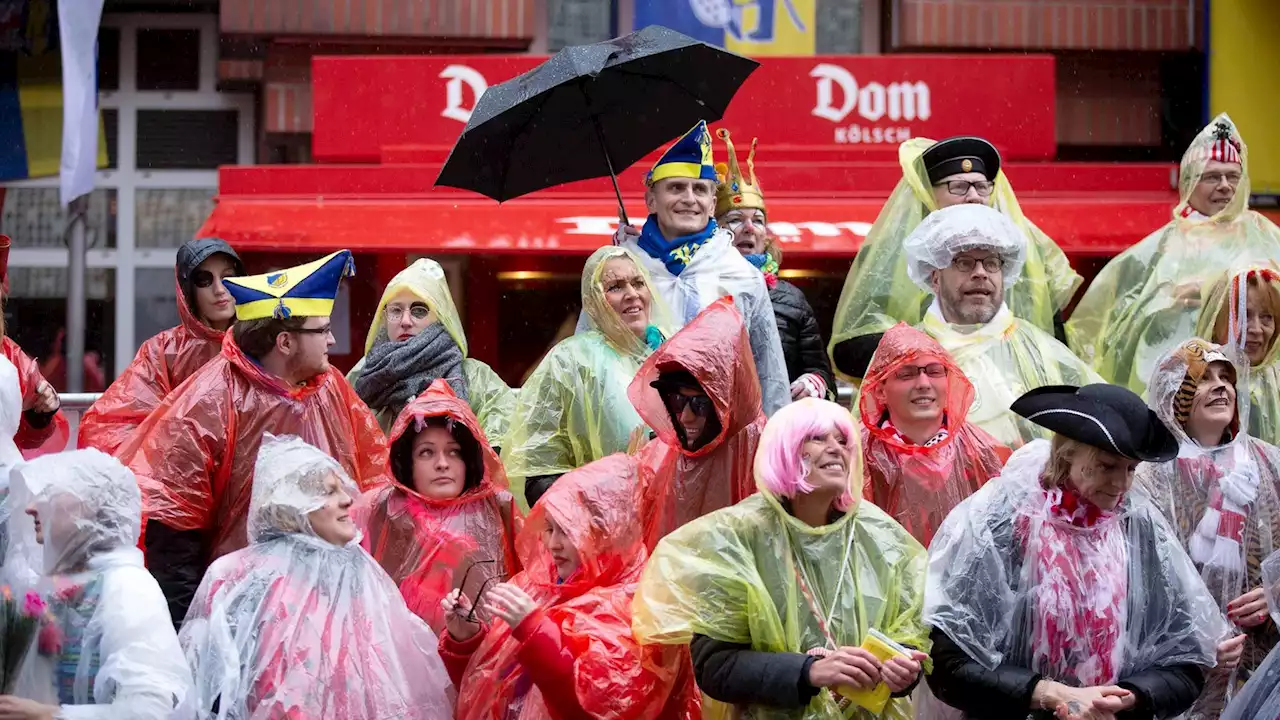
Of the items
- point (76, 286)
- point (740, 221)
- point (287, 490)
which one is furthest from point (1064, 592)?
point (76, 286)

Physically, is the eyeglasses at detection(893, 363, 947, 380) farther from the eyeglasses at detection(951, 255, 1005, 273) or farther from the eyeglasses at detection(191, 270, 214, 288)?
the eyeglasses at detection(191, 270, 214, 288)

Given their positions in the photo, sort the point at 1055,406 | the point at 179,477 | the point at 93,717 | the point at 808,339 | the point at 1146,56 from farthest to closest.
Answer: the point at 1146,56, the point at 808,339, the point at 179,477, the point at 1055,406, the point at 93,717

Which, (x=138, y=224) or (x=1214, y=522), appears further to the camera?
(x=138, y=224)

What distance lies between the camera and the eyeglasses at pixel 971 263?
5.96 m

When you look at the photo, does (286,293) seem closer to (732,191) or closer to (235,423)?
(235,423)

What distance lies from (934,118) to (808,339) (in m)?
5.43

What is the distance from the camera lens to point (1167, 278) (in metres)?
6.73

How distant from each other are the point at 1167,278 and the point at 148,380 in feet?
12.2

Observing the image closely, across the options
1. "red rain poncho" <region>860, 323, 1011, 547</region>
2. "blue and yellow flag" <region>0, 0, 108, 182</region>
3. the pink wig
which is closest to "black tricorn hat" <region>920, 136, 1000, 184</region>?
"red rain poncho" <region>860, 323, 1011, 547</region>

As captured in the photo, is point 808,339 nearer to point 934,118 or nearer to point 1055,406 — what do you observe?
point 1055,406

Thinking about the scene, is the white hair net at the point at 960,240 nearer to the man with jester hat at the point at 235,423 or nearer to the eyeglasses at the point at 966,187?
the eyeglasses at the point at 966,187

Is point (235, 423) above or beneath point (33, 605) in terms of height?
above

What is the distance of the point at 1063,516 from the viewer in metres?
4.36

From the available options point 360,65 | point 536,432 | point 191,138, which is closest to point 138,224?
point 191,138
